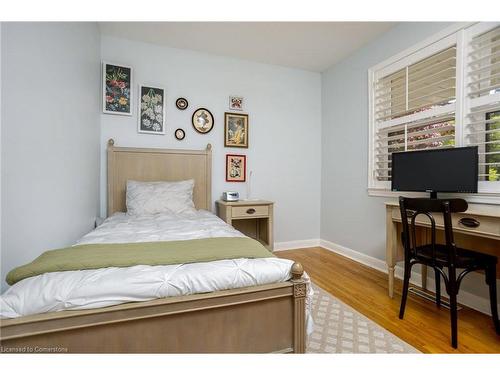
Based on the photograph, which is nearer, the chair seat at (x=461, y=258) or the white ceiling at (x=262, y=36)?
the chair seat at (x=461, y=258)

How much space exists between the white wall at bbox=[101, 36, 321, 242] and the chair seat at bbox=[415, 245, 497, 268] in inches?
78.8

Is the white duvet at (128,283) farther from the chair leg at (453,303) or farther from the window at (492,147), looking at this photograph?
the window at (492,147)

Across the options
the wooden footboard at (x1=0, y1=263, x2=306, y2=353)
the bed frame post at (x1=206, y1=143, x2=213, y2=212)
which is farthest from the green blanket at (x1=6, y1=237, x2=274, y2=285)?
the bed frame post at (x1=206, y1=143, x2=213, y2=212)

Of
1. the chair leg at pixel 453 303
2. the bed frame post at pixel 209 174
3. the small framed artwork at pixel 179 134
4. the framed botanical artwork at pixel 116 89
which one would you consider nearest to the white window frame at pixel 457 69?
the chair leg at pixel 453 303

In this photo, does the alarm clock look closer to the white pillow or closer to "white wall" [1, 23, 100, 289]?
the white pillow

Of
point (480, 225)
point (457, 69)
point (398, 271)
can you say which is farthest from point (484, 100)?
point (398, 271)

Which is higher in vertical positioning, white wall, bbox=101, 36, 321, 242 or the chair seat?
white wall, bbox=101, 36, 321, 242

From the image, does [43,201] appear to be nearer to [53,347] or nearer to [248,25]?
[53,347]

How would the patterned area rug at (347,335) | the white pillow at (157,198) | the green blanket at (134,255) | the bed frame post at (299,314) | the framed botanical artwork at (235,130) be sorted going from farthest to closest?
the framed botanical artwork at (235,130) < the white pillow at (157,198) < the patterned area rug at (347,335) < the bed frame post at (299,314) < the green blanket at (134,255)

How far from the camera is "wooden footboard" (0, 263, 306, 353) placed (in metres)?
0.90

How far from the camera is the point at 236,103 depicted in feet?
10.9

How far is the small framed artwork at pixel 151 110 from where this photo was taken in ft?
9.56

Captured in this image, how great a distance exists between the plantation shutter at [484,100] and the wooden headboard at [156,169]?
2.52 metres
